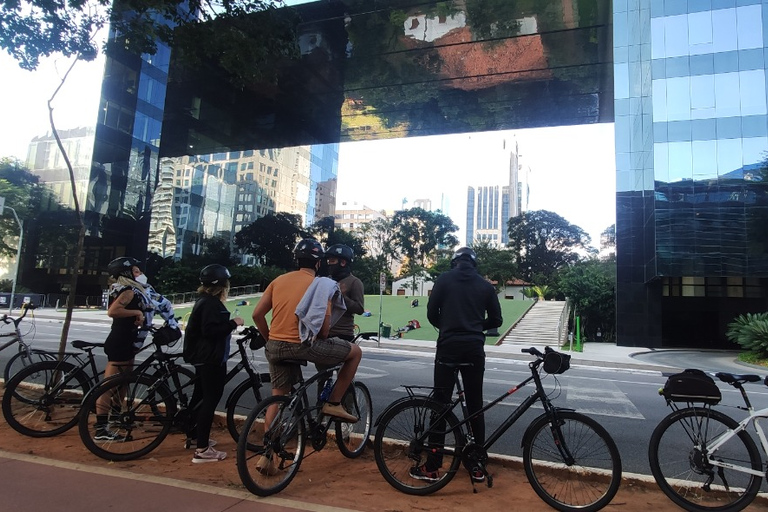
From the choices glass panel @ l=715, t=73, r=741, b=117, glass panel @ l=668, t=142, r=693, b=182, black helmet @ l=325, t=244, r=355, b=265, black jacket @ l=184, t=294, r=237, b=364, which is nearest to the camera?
black jacket @ l=184, t=294, r=237, b=364

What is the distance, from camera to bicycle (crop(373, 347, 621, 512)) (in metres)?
3.50

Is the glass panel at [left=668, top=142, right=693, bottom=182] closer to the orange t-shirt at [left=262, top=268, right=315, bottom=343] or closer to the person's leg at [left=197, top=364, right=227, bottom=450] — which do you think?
the orange t-shirt at [left=262, top=268, right=315, bottom=343]

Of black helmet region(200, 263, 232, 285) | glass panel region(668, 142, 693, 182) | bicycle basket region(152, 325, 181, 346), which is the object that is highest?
glass panel region(668, 142, 693, 182)

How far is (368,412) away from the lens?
4.71 meters

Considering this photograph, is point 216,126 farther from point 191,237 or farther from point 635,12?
point 635,12

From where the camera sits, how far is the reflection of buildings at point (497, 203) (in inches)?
5881

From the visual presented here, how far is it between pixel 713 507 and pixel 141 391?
4.49 meters

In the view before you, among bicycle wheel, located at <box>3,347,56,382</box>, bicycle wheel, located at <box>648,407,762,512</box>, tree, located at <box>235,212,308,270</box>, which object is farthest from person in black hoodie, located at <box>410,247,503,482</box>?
tree, located at <box>235,212,308,270</box>

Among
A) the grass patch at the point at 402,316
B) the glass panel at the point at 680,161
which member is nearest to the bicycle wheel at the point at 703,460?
the grass patch at the point at 402,316

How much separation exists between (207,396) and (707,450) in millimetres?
3902

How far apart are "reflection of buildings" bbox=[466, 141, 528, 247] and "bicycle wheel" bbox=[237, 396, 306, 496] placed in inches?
5740

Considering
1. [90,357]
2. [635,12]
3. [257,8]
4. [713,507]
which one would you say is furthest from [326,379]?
[635,12]

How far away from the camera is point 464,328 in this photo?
13.1ft

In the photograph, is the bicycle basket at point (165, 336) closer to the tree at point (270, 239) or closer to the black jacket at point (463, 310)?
the black jacket at point (463, 310)
